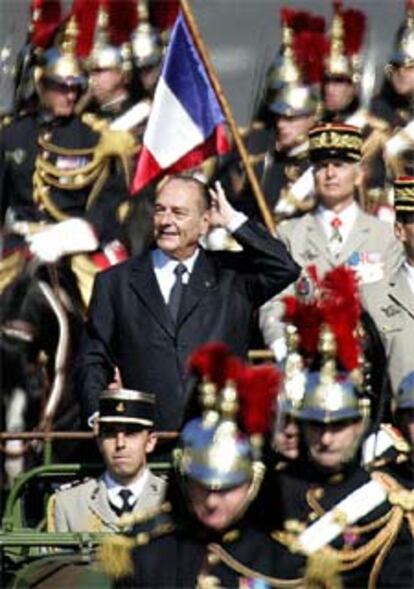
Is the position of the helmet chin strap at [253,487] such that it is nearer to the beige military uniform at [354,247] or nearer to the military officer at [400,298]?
the military officer at [400,298]

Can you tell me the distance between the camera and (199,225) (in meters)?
13.3

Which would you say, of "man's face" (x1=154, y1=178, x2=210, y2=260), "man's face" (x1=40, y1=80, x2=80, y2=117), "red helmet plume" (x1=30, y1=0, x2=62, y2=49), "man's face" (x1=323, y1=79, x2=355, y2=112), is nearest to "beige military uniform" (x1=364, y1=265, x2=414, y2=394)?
"man's face" (x1=154, y1=178, x2=210, y2=260)

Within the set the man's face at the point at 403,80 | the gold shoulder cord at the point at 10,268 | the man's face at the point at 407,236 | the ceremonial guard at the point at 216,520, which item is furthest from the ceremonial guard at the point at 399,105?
the ceremonial guard at the point at 216,520

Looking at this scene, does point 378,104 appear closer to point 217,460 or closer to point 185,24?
point 185,24

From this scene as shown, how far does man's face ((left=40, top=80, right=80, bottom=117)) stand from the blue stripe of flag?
893 mm

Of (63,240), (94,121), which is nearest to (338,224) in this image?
(63,240)

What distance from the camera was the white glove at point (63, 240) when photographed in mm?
14883

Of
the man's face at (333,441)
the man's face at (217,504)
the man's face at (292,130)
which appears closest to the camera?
the man's face at (217,504)

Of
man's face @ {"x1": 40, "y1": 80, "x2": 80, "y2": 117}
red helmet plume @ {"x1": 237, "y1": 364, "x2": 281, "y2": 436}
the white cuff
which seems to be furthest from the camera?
man's face @ {"x1": 40, "y1": 80, "x2": 80, "y2": 117}

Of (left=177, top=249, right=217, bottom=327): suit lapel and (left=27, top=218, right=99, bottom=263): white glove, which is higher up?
(left=27, top=218, right=99, bottom=263): white glove

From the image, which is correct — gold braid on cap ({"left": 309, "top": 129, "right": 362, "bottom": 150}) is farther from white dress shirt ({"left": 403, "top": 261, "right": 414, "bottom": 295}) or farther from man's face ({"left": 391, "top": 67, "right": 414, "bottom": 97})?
man's face ({"left": 391, "top": 67, "right": 414, "bottom": 97})

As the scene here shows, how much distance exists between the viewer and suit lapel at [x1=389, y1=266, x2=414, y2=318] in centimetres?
1322

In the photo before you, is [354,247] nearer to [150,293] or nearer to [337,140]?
[337,140]

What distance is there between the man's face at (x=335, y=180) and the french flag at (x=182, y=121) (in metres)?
0.76
